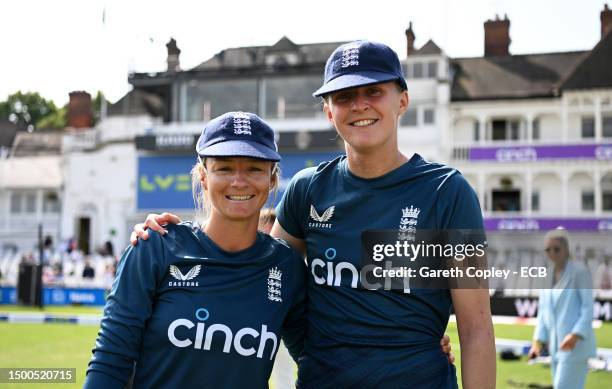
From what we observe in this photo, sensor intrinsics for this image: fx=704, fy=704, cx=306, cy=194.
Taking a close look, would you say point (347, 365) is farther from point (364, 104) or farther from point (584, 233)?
point (584, 233)

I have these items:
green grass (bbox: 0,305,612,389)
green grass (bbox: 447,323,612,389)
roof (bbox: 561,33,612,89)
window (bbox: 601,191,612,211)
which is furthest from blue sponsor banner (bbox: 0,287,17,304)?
window (bbox: 601,191,612,211)

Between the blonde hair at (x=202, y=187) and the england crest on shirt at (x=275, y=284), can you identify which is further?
the blonde hair at (x=202, y=187)

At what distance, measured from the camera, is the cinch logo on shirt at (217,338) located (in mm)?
2729

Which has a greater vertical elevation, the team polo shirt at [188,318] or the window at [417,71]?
the window at [417,71]

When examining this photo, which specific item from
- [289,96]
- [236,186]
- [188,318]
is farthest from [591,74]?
[188,318]

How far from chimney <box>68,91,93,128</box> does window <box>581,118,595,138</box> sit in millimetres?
29567

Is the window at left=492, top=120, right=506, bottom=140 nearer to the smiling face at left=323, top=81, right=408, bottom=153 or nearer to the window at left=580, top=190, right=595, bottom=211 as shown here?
the window at left=580, top=190, right=595, bottom=211

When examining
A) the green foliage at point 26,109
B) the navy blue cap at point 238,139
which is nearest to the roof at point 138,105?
the green foliage at point 26,109

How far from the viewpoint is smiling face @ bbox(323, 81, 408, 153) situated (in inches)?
110

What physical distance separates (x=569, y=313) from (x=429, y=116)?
1195 inches

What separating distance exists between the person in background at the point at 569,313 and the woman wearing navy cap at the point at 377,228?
3.91 metres

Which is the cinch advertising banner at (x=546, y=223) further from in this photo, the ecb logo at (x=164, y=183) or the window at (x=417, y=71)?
the ecb logo at (x=164, y=183)

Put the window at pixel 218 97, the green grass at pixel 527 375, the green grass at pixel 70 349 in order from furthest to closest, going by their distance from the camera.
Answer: the window at pixel 218 97 → the green grass at pixel 70 349 → the green grass at pixel 527 375

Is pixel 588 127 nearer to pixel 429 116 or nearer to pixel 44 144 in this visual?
pixel 429 116
